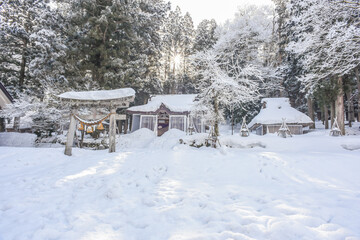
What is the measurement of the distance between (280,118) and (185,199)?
821 inches

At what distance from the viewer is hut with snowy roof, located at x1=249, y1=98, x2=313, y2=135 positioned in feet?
66.5

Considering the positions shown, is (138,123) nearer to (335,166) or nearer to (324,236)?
(335,166)

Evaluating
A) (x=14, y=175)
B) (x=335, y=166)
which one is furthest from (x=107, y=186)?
(x=335, y=166)

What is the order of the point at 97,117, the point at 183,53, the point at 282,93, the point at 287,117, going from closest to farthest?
the point at 97,117
the point at 287,117
the point at 282,93
the point at 183,53

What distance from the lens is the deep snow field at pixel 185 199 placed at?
101 inches

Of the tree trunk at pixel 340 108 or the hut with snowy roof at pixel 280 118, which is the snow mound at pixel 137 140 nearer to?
the hut with snowy roof at pixel 280 118

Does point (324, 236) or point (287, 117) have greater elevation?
point (287, 117)

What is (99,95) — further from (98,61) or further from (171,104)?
(171,104)

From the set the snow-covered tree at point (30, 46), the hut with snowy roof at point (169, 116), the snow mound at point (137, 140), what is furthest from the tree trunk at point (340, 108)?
the snow-covered tree at point (30, 46)

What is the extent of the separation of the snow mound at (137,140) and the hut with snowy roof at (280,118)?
13.2 m

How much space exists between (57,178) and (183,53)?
36.1 meters

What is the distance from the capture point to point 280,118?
2088cm

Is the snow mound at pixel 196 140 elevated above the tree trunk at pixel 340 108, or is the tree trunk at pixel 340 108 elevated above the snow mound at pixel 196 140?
the tree trunk at pixel 340 108

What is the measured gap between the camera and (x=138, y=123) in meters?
22.2
